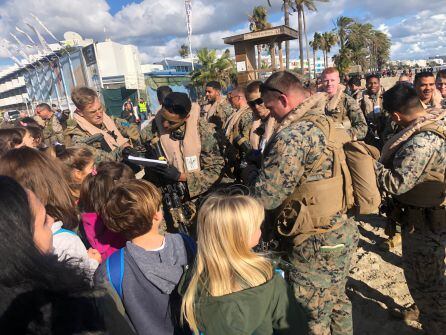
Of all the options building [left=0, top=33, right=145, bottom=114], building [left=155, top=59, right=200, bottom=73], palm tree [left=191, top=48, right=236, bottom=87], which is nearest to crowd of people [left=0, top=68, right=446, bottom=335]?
building [left=0, top=33, right=145, bottom=114]

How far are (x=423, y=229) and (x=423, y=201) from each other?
233 mm

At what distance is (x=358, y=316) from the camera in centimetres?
318

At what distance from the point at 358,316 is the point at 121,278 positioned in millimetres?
2585

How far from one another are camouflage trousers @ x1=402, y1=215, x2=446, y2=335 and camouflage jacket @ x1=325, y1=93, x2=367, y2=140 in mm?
2607

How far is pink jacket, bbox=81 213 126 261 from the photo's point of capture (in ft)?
7.11

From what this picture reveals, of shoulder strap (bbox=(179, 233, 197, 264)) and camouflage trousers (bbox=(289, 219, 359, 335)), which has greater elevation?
shoulder strap (bbox=(179, 233, 197, 264))

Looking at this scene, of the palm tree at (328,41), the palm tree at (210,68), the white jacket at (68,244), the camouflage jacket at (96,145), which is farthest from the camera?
the palm tree at (328,41)

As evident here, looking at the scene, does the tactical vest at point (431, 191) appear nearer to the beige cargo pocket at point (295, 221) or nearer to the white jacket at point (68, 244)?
the beige cargo pocket at point (295, 221)

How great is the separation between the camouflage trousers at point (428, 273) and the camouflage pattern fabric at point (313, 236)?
2.17 feet

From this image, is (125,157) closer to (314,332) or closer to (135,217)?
(135,217)

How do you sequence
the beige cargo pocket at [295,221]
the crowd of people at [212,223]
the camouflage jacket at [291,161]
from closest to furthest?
the crowd of people at [212,223], the camouflage jacket at [291,161], the beige cargo pocket at [295,221]

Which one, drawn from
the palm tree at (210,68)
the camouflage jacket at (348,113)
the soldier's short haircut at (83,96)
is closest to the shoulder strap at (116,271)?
the soldier's short haircut at (83,96)

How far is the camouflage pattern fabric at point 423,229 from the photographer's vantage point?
2.35 m

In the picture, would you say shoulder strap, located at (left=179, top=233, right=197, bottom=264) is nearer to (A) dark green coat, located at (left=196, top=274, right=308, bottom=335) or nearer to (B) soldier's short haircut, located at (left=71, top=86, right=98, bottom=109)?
(A) dark green coat, located at (left=196, top=274, right=308, bottom=335)
